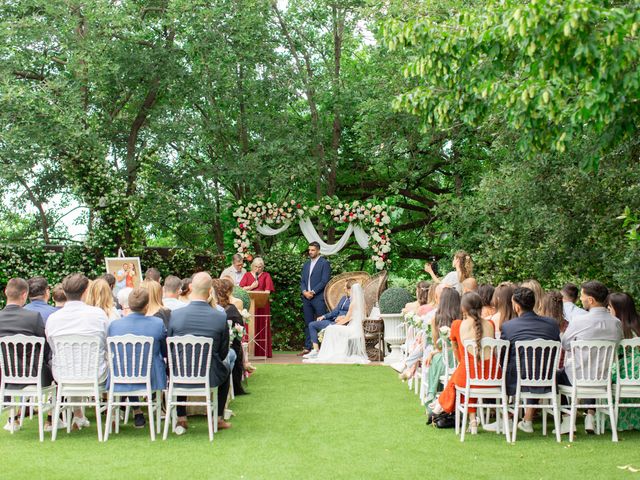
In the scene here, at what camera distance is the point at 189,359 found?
23.8 ft

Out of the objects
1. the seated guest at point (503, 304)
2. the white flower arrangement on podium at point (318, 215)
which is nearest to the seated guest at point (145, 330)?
the seated guest at point (503, 304)

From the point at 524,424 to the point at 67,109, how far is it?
10740 millimetres

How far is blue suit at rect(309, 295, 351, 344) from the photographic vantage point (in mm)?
13938

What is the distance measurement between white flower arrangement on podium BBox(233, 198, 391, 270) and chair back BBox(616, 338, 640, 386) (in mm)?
8946

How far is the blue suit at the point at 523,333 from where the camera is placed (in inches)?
282

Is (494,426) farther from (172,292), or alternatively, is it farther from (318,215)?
(318,215)

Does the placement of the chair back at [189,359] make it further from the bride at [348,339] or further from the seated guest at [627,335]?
the bride at [348,339]

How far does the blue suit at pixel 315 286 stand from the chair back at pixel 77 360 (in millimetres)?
7805

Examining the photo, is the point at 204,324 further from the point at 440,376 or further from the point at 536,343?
the point at 536,343

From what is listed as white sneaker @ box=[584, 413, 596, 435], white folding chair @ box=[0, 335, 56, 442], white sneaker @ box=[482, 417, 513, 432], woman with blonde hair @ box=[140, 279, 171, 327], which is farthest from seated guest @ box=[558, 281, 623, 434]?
white folding chair @ box=[0, 335, 56, 442]

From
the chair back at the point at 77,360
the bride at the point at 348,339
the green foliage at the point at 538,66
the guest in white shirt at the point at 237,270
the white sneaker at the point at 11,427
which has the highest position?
the green foliage at the point at 538,66

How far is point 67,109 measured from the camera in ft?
49.2

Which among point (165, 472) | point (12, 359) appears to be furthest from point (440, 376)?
point (12, 359)

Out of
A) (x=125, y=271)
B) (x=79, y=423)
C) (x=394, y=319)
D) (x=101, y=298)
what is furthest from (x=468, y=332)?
(x=125, y=271)
